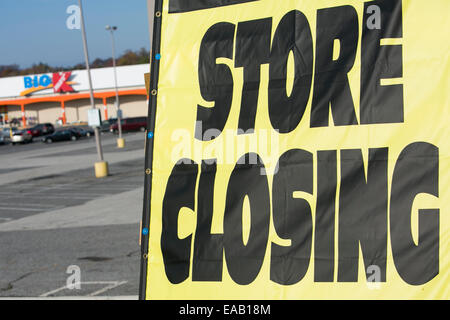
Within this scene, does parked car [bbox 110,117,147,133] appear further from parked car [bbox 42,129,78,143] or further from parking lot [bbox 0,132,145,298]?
parking lot [bbox 0,132,145,298]

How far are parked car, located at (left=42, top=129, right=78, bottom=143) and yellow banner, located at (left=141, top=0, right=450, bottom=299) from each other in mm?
52089

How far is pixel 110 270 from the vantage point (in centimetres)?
892

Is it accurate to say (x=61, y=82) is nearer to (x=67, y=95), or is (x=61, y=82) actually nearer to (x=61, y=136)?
(x=67, y=95)

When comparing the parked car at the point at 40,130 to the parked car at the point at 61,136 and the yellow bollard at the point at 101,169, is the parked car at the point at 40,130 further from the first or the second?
the yellow bollard at the point at 101,169

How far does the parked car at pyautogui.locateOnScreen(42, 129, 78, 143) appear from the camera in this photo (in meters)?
53.2

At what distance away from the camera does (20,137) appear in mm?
53094

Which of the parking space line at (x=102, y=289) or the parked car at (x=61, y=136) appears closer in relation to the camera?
the parking space line at (x=102, y=289)

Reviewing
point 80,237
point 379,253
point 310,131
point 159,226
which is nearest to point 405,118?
point 310,131

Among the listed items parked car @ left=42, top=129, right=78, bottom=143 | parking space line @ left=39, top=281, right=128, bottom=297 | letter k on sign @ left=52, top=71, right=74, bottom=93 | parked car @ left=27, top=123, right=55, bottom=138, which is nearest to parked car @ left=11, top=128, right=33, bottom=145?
parked car @ left=42, top=129, right=78, bottom=143

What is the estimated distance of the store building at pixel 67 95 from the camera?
7344 centimetres

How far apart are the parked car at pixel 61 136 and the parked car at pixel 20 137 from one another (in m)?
1.84

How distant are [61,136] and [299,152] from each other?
52883 millimetres

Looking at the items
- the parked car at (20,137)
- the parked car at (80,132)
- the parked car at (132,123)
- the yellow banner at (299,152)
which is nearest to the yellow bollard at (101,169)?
the yellow banner at (299,152)

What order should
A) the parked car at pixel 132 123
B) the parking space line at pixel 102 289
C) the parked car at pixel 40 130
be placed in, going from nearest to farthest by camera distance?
the parking space line at pixel 102 289 < the parked car at pixel 40 130 < the parked car at pixel 132 123
